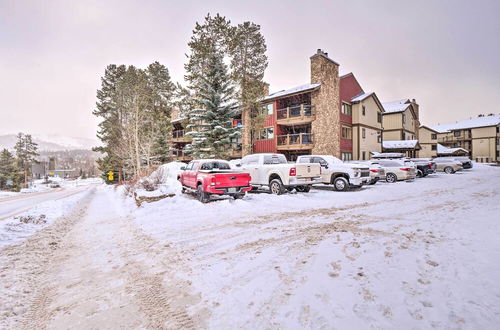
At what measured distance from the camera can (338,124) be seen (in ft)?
81.1

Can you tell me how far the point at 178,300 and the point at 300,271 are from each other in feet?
5.69

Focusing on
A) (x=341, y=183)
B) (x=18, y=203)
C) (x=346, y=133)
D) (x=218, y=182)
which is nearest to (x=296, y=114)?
(x=346, y=133)

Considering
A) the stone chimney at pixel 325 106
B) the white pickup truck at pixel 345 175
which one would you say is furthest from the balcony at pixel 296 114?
the white pickup truck at pixel 345 175

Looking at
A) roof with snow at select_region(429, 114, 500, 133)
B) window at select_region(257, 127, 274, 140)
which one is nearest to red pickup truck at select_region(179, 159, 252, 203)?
window at select_region(257, 127, 274, 140)

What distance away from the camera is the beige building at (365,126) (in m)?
27.0

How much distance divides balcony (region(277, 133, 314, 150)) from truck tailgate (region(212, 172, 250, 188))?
15353mm

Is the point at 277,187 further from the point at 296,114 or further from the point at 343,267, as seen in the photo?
the point at 296,114

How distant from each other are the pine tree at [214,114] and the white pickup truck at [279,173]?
270 inches

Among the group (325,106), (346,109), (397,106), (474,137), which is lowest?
(474,137)

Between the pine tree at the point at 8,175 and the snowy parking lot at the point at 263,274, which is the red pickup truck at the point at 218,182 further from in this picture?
the pine tree at the point at 8,175

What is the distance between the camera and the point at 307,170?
38.6 ft

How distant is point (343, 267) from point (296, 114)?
23.5 metres

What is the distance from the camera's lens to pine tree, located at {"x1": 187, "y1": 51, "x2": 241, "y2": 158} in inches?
762

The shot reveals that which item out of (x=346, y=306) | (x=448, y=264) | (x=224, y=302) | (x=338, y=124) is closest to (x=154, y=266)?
(x=224, y=302)
